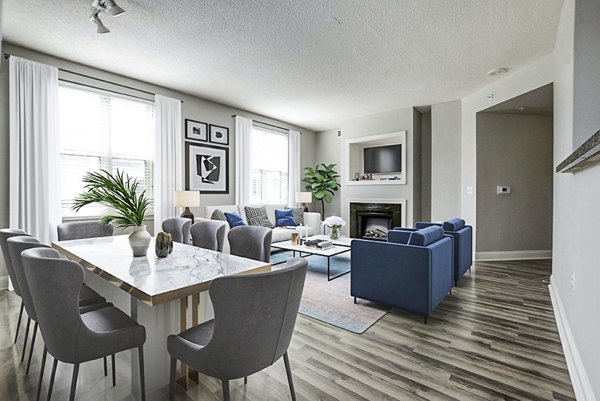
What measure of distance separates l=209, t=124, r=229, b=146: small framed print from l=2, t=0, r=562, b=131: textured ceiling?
2.61 ft

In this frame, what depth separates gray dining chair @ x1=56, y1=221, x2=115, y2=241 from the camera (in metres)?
2.90

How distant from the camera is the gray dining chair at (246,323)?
110 cm

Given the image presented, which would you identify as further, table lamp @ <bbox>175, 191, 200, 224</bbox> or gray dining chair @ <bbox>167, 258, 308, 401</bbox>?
table lamp @ <bbox>175, 191, 200, 224</bbox>

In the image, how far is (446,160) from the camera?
5.42 metres

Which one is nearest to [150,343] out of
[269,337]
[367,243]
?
[269,337]

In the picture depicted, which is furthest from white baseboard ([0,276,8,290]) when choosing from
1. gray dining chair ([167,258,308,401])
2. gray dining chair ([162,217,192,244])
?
gray dining chair ([167,258,308,401])

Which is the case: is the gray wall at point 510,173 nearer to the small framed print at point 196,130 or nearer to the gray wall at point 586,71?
the gray wall at point 586,71

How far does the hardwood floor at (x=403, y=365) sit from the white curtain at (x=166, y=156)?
2.17 metres

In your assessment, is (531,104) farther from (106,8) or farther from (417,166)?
(106,8)

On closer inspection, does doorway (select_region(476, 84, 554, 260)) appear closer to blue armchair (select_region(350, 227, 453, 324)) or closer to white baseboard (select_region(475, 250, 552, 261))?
white baseboard (select_region(475, 250, 552, 261))

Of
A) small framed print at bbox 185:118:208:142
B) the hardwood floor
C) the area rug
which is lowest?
the hardwood floor

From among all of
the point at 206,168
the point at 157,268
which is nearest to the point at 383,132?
the point at 206,168

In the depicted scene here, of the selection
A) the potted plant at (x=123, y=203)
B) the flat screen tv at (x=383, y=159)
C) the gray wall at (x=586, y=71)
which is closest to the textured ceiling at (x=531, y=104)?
the gray wall at (x=586, y=71)

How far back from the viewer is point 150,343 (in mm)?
1617
